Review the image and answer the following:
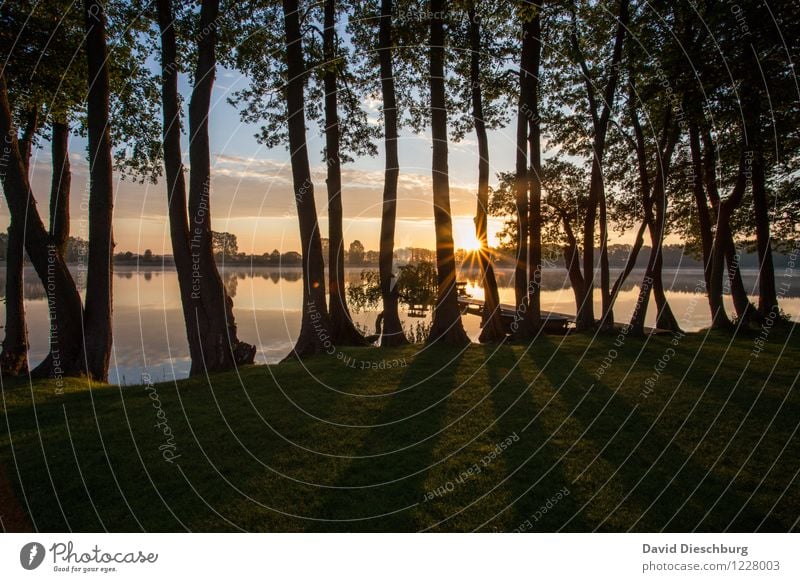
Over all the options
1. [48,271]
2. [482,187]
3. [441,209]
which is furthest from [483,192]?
[48,271]

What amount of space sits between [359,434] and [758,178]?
60.5 feet

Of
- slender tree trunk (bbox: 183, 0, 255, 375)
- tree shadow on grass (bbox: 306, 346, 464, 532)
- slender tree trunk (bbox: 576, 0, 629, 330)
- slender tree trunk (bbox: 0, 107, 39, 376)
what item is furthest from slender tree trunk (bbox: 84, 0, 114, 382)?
slender tree trunk (bbox: 576, 0, 629, 330)

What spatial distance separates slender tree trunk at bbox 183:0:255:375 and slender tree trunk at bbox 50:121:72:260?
14.0 ft

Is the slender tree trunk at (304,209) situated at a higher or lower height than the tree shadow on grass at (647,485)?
higher

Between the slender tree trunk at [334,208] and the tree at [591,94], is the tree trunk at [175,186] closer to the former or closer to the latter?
the slender tree trunk at [334,208]

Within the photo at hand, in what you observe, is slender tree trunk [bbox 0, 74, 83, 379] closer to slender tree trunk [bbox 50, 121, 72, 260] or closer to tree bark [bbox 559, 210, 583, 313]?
slender tree trunk [bbox 50, 121, 72, 260]

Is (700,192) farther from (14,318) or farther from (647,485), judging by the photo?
(14,318)

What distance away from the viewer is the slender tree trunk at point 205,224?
1200 centimetres

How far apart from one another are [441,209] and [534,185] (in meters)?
6.61

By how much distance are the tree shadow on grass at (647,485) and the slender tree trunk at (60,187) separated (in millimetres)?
14968
